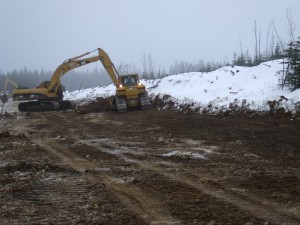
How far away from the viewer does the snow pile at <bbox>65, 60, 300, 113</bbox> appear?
655 inches

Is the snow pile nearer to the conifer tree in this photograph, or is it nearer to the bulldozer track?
the conifer tree

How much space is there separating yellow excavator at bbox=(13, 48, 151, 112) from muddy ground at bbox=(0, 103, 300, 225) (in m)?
10.7

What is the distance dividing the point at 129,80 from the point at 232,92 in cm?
646

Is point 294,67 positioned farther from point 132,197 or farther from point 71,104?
point 71,104

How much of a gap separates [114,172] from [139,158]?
1461mm

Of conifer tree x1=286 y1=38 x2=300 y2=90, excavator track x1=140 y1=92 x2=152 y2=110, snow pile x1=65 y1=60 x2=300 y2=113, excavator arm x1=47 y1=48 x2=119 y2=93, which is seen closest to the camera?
snow pile x1=65 y1=60 x2=300 y2=113

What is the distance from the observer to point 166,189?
20.2ft

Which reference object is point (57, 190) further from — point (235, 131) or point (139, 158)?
point (235, 131)

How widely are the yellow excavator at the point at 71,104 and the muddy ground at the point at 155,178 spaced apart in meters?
10.7

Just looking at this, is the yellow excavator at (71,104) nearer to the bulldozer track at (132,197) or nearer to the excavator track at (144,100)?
the excavator track at (144,100)

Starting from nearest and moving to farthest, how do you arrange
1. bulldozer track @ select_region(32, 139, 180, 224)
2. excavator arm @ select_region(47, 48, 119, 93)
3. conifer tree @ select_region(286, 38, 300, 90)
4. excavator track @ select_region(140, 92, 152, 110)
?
1. bulldozer track @ select_region(32, 139, 180, 224)
2. conifer tree @ select_region(286, 38, 300, 90)
3. excavator track @ select_region(140, 92, 152, 110)
4. excavator arm @ select_region(47, 48, 119, 93)

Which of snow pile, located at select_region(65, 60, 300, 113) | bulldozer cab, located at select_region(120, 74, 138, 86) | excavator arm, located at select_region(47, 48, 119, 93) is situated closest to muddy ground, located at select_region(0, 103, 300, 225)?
snow pile, located at select_region(65, 60, 300, 113)

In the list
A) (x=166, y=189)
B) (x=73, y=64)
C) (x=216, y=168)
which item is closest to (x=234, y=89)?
(x=73, y=64)

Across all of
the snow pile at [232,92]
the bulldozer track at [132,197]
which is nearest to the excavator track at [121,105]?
the snow pile at [232,92]
